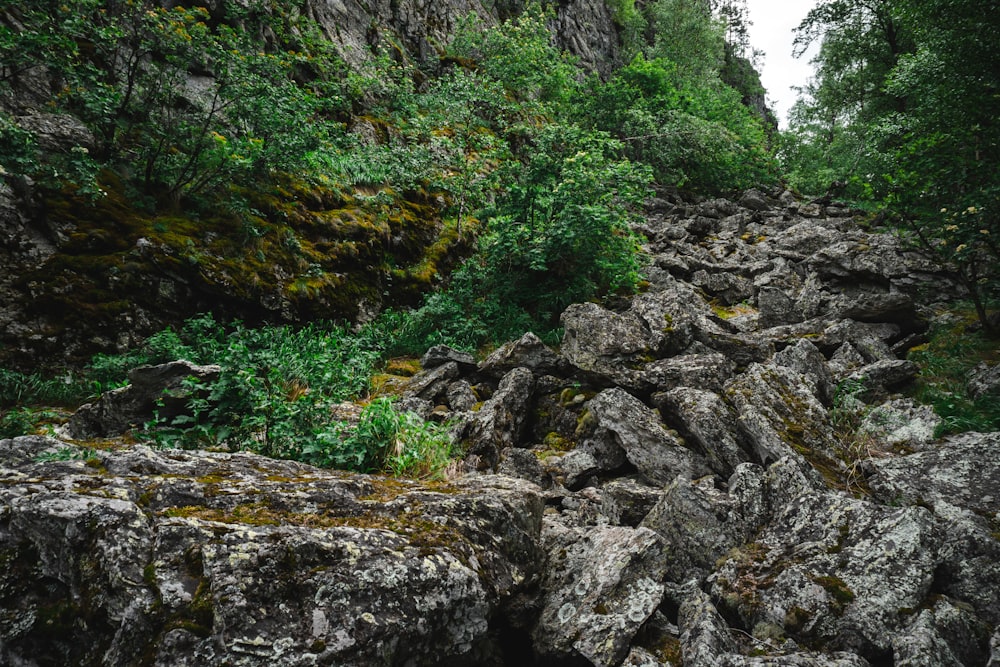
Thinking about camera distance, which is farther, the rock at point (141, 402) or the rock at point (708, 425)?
the rock at point (708, 425)

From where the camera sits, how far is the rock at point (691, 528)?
4.21m

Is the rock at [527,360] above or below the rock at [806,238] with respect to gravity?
below

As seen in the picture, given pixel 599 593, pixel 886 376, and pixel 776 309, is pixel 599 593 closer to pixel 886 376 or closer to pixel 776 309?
→ pixel 886 376

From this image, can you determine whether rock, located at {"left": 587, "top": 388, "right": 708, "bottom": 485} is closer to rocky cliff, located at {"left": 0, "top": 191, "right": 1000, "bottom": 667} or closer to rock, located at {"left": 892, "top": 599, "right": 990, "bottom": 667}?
rocky cliff, located at {"left": 0, "top": 191, "right": 1000, "bottom": 667}

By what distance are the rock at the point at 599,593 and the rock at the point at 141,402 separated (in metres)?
4.47

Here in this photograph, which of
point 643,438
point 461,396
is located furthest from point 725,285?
point 461,396

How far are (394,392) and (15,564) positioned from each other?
635 centimetres

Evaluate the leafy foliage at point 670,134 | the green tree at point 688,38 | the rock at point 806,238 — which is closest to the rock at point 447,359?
the rock at point 806,238

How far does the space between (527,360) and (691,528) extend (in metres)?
4.54

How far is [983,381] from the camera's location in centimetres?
684

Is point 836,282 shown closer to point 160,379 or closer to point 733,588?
point 733,588

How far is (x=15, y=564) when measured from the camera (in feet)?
7.99

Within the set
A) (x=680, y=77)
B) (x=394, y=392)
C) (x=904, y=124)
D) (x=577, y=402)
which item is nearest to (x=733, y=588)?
(x=577, y=402)

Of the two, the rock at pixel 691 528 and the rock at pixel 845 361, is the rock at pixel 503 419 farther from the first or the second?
the rock at pixel 845 361
